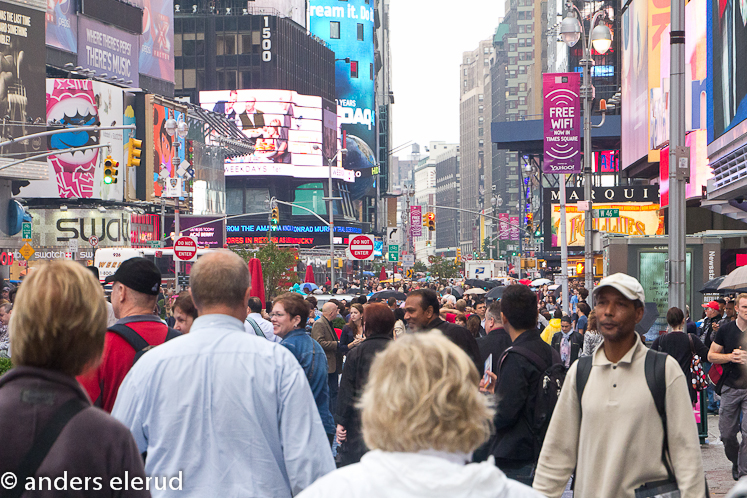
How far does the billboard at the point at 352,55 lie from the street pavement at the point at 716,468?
11837 centimetres

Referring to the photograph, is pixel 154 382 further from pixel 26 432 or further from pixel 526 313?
pixel 526 313

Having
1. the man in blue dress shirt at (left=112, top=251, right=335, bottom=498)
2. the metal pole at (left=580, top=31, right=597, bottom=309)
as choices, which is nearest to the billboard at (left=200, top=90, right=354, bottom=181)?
the metal pole at (left=580, top=31, right=597, bottom=309)

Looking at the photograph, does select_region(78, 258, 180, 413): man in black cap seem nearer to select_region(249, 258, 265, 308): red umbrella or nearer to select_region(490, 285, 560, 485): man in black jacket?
select_region(490, 285, 560, 485): man in black jacket

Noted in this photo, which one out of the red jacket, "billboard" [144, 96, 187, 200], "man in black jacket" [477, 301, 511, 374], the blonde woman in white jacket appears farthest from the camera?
"billboard" [144, 96, 187, 200]

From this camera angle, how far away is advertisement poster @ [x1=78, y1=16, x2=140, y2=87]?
7144cm

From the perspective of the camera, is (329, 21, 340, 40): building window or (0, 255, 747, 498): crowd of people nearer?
(0, 255, 747, 498): crowd of people

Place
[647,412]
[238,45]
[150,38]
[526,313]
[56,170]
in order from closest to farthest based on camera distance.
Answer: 1. [647,412]
2. [526,313]
3. [56,170]
4. [150,38]
5. [238,45]

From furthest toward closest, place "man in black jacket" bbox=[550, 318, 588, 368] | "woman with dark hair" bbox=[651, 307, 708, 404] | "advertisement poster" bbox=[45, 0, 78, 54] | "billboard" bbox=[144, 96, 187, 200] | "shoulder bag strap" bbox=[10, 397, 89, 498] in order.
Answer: "billboard" bbox=[144, 96, 187, 200] → "advertisement poster" bbox=[45, 0, 78, 54] → "man in black jacket" bbox=[550, 318, 588, 368] → "woman with dark hair" bbox=[651, 307, 708, 404] → "shoulder bag strap" bbox=[10, 397, 89, 498]

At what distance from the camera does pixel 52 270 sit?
115 inches

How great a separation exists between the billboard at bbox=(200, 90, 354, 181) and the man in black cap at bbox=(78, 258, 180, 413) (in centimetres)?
9833

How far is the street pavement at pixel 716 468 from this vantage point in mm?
9281

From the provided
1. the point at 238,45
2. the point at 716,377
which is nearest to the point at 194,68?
the point at 238,45

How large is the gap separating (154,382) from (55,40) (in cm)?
6898

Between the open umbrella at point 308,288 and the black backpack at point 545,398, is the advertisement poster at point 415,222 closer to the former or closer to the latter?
the open umbrella at point 308,288
